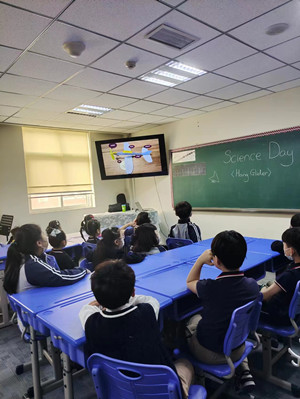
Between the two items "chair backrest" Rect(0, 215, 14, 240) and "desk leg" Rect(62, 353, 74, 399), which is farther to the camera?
"chair backrest" Rect(0, 215, 14, 240)

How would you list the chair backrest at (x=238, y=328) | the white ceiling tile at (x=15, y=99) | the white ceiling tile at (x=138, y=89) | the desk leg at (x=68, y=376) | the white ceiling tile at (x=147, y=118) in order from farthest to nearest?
the white ceiling tile at (x=147, y=118)
the white ceiling tile at (x=15, y=99)
the white ceiling tile at (x=138, y=89)
the desk leg at (x=68, y=376)
the chair backrest at (x=238, y=328)

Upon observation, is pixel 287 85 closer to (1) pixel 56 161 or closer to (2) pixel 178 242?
(2) pixel 178 242

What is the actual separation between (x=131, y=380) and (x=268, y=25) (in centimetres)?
265

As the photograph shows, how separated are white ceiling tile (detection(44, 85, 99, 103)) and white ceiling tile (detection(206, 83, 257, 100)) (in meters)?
1.73

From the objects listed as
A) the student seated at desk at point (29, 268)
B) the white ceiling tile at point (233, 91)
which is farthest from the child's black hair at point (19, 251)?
the white ceiling tile at point (233, 91)

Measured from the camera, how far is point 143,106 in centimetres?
456

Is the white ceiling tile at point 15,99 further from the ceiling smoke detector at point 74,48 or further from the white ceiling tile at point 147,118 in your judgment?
the white ceiling tile at point 147,118

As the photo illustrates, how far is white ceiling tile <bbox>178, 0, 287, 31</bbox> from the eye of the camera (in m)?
1.97

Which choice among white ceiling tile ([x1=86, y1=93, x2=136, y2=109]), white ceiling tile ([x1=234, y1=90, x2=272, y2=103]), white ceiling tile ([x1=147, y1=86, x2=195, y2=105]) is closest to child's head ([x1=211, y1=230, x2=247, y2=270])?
white ceiling tile ([x1=147, y1=86, x2=195, y2=105])

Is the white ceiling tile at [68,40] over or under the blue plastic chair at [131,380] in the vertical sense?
over

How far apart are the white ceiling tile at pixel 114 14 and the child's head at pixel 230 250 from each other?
1.64 m

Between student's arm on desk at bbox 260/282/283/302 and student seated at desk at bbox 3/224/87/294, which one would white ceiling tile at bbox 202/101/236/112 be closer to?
student's arm on desk at bbox 260/282/283/302

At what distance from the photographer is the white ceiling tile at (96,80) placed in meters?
3.12

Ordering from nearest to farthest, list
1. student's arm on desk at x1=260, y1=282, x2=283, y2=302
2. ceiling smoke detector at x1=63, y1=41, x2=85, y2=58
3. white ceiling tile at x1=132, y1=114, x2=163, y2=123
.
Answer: student's arm on desk at x1=260, y1=282, x2=283, y2=302 → ceiling smoke detector at x1=63, y1=41, x2=85, y2=58 → white ceiling tile at x1=132, y1=114, x2=163, y2=123
